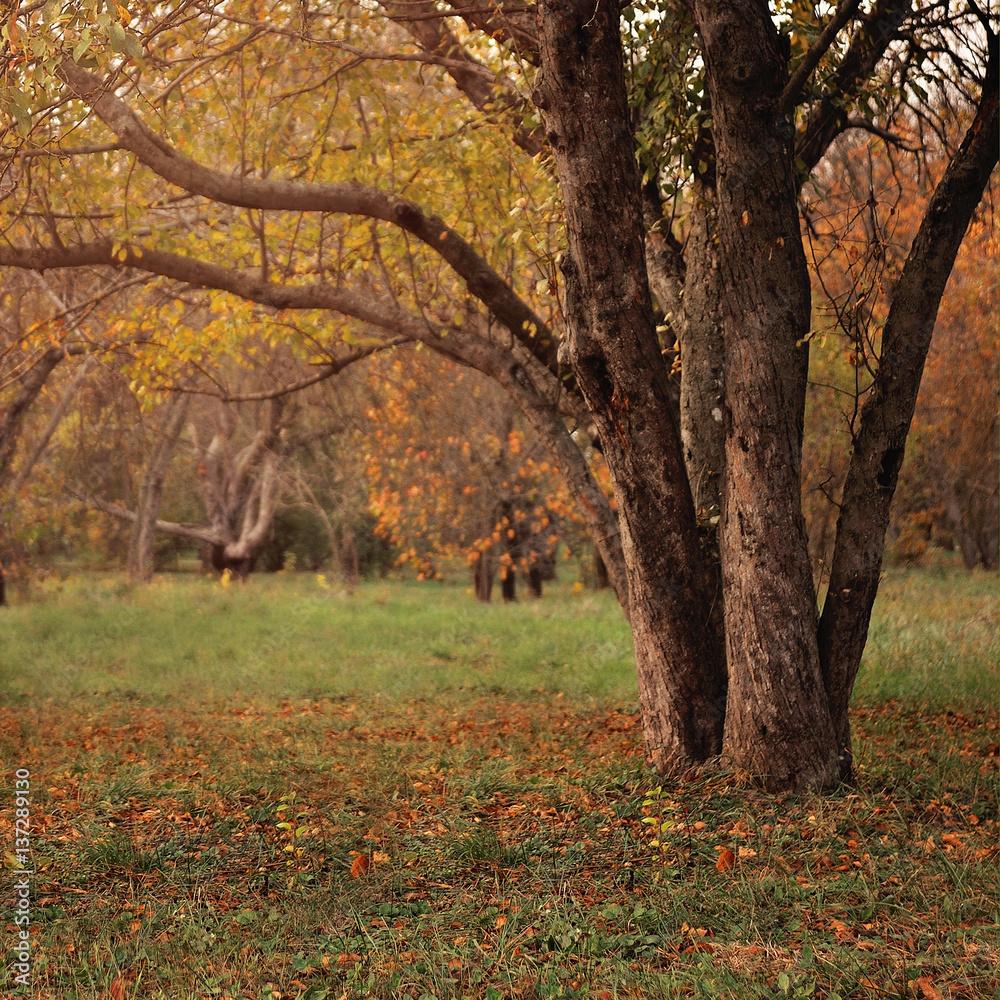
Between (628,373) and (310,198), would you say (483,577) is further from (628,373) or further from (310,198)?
(628,373)

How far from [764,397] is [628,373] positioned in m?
0.66

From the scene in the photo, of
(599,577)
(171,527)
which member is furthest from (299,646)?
(171,527)

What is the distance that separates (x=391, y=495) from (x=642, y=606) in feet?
36.7

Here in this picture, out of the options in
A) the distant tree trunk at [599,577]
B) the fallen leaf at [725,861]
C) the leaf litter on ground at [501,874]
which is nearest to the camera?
the leaf litter on ground at [501,874]

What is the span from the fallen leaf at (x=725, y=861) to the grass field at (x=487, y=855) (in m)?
0.02

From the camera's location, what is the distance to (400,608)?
560 inches

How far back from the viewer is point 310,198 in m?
5.39

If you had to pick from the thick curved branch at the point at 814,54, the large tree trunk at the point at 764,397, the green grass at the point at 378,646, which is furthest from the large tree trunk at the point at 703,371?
the green grass at the point at 378,646

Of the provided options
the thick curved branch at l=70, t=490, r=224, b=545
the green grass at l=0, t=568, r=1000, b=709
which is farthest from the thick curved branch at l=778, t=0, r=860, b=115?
the thick curved branch at l=70, t=490, r=224, b=545

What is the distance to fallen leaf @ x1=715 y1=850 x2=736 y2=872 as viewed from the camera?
3.73m

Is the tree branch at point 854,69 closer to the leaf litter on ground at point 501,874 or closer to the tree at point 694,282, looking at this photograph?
the tree at point 694,282

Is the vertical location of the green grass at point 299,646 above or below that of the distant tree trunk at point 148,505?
below

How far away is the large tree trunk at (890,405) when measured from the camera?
4.29 meters

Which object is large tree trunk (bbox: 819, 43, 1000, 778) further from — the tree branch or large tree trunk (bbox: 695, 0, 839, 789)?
the tree branch
